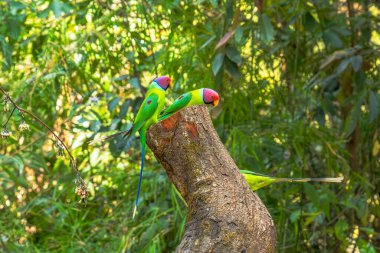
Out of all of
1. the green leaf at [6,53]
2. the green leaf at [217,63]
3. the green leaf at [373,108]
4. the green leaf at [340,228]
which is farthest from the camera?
the green leaf at [340,228]

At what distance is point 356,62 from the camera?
10.3ft

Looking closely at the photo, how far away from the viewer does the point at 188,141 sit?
1931 millimetres

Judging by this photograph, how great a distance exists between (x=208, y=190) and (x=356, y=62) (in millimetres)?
1442

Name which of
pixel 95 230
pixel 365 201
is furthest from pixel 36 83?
pixel 365 201

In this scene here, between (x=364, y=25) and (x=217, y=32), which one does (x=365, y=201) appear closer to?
(x=364, y=25)

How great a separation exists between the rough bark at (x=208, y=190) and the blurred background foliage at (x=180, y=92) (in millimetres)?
988

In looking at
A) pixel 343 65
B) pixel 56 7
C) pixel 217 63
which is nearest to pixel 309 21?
pixel 343 65

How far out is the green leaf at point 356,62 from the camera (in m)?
3.12

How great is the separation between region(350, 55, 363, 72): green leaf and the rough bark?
4.18 ft

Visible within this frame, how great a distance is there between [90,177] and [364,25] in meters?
1.38

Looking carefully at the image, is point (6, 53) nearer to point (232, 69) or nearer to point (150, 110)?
point (232, 69)

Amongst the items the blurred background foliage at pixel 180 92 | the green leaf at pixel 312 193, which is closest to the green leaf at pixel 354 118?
the blurred background foliage at pixel 180 92

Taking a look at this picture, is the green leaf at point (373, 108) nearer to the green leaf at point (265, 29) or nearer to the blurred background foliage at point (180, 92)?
the blurred background foliage at point (180, 92)

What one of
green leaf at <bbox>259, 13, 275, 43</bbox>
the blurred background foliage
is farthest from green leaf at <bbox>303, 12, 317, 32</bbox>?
green leaf at <bbox>259, 13, 275, 43</bbox>
